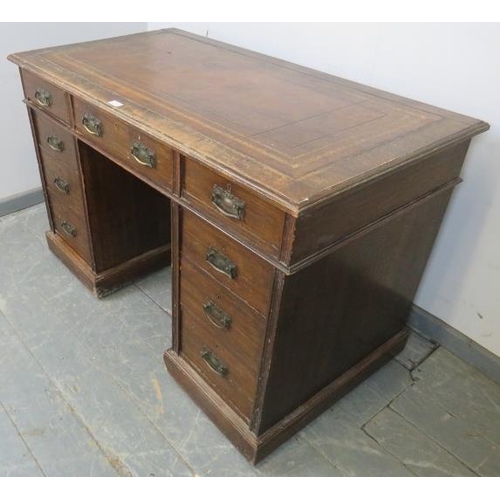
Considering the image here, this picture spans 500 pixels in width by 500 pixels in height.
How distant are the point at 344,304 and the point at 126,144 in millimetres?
680

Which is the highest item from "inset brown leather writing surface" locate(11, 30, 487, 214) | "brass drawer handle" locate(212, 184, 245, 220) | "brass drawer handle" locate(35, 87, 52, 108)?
"inset brown leather writing surface" locate(11, 30, 487, 214)

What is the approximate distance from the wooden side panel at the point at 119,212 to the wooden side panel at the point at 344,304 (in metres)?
0.86

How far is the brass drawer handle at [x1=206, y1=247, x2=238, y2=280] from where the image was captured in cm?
110

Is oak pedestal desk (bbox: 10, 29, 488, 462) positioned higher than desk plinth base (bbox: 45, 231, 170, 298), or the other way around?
oak pedestal desk (bbox: 10, 29, 488, 462)

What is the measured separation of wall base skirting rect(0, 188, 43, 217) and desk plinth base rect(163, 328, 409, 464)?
1168 mm

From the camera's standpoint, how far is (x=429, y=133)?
114 centimetres

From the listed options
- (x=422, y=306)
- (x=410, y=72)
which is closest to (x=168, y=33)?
(x=410, y=72)

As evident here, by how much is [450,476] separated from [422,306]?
1.81ft

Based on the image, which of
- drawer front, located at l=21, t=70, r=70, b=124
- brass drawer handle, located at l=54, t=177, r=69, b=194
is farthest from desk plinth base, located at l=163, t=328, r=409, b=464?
drawer front, located at l=21, t=70, r=70, b=124

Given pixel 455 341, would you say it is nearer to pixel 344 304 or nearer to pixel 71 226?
pixel 344 304

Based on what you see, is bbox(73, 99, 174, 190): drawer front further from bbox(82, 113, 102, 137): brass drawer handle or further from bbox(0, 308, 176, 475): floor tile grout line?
bbox(0, 308, 176, 475): floor tile grout line

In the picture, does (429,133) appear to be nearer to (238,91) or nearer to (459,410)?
(238,91)

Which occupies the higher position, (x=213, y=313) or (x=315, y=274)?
(x=315, y=274)

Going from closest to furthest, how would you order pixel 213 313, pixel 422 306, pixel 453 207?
pixel 213 313 → pixel 453 207 → pixel 422 306
